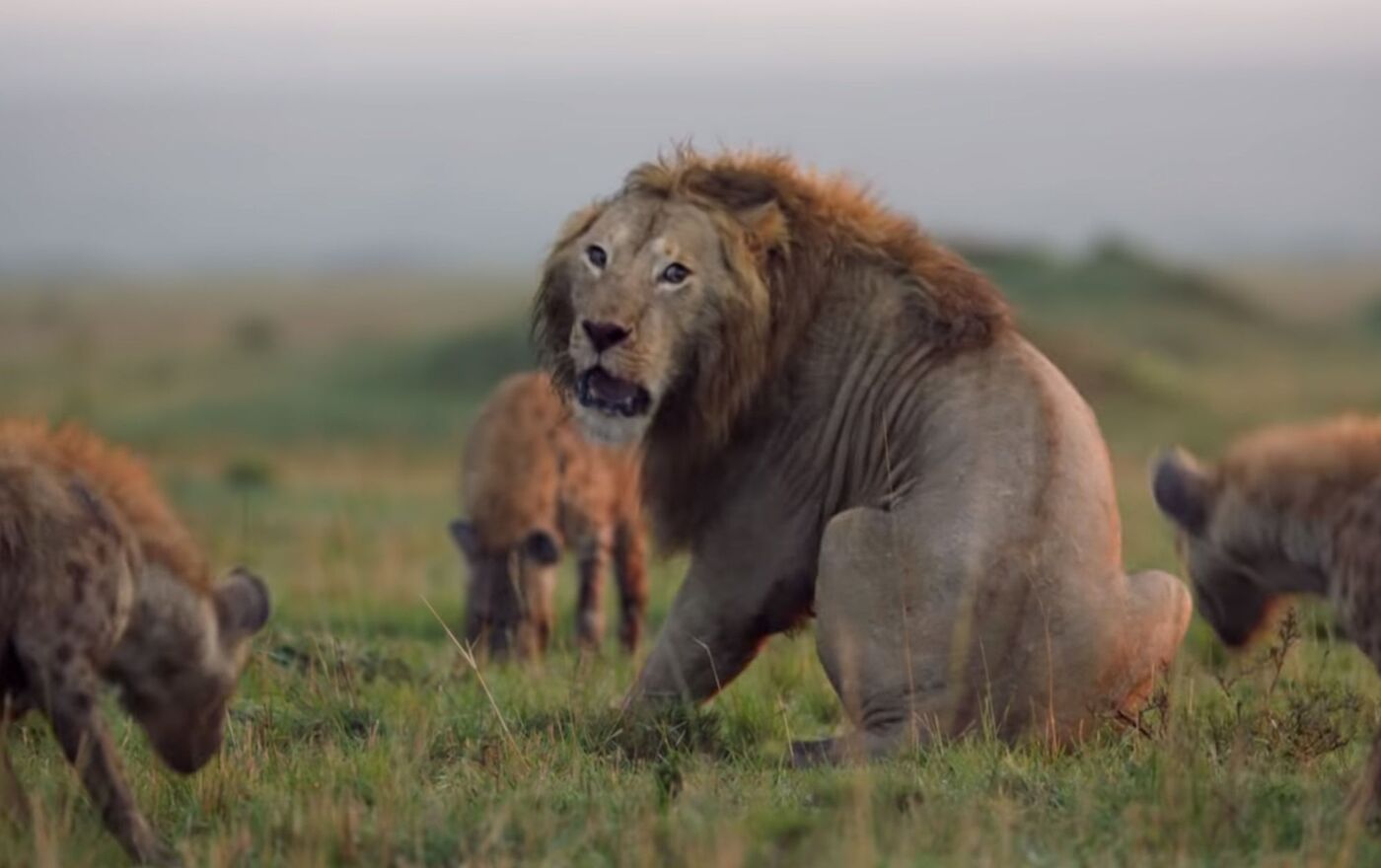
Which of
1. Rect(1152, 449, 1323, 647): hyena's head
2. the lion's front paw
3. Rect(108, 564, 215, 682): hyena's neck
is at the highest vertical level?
Rect(1152, 449, 1323, 647): hyena's head

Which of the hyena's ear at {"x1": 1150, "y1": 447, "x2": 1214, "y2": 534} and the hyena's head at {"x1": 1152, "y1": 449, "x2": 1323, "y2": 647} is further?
the hyena's ear at {"x1": 1150, "y1": 447, "x2": 1214, "y2": 534}

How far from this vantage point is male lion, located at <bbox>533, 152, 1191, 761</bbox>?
254 inches

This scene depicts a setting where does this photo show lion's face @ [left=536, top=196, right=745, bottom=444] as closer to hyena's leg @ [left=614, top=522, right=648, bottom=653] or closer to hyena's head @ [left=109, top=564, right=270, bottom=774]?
hyena's head @ [left=109, top=564, right=270, bottom=774]

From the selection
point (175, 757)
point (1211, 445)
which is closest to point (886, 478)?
point (175, 757)

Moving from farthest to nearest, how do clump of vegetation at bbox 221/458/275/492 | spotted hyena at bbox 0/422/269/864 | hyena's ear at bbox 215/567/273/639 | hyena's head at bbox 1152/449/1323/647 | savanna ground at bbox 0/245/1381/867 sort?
clump of vegetation at bbox 221/458/275/492, hyena's ear at bbox 215/567/273/639, hyena's head at bbox 1152/449/1323/647, spotted hyena at bbox 0/422/269/864, savanna ground at bbox 0/245/1381/867

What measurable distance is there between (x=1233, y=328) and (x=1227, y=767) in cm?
2685

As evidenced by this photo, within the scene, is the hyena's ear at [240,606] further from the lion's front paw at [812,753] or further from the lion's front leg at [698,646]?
the lion's front paw at [812,753]

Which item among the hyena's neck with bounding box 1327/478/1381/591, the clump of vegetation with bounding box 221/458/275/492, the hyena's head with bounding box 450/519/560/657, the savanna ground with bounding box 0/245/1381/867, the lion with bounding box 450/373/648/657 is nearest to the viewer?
the savanna ground with bounding box 0/245/1381/867

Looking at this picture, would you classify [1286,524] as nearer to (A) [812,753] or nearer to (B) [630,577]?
(A) [812,753]

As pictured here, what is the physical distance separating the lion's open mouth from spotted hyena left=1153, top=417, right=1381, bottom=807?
153cm

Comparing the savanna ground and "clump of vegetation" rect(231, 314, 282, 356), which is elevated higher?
the savanna ground

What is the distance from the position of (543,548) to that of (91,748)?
5.28 m

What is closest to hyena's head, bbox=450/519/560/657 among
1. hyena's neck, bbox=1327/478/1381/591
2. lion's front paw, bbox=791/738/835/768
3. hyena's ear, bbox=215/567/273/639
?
lion's front paw, bbox=791/738/835/768

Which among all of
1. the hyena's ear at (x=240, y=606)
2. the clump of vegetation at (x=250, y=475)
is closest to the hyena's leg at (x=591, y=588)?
the hyena's ear at (x=240, y=606)
